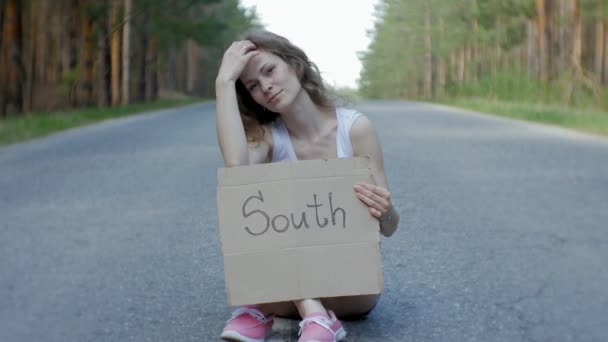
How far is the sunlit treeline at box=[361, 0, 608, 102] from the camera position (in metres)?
24.1

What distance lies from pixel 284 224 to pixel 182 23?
28410 millimetres

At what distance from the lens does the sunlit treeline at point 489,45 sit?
79.2 feet

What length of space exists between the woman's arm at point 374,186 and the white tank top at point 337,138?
0.02 metres

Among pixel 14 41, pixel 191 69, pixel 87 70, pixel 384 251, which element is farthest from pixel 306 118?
pixel 191 69

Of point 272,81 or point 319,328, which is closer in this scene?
point 319,328

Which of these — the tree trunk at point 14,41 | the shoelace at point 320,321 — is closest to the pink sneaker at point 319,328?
the shoelace at point 320,321

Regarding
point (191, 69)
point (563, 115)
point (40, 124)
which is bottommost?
point (191, 69)

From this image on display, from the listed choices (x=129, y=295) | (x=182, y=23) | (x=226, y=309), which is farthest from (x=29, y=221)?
(x=182, y=23)

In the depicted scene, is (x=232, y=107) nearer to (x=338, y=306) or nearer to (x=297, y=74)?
(x=297, y=74)

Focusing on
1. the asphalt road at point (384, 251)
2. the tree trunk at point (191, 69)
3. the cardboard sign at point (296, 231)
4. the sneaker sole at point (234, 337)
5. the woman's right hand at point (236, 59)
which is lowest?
the tree trunk at point (191, 69)

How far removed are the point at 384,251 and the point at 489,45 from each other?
46347 millimetres

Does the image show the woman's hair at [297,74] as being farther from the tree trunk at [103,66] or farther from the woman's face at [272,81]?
the tree trunk at [103,66]

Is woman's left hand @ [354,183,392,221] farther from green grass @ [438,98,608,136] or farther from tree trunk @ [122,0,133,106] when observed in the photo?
tree trunk @ [122,0,133,106]

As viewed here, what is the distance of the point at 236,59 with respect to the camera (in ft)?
Answer: 10.2
